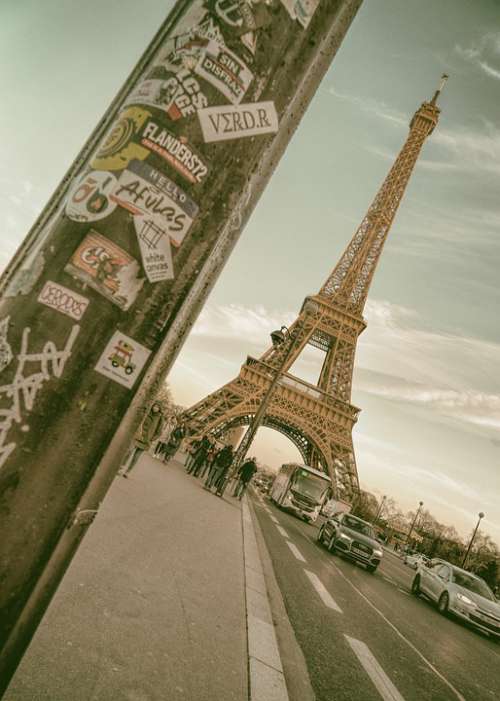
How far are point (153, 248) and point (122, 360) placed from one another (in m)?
0.27

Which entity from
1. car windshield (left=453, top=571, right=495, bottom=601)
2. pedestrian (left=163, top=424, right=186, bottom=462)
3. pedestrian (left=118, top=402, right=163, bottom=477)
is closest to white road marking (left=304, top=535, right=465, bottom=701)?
car windshield (left=453, top=571, right=495, bottom=601)

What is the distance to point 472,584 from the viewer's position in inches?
453

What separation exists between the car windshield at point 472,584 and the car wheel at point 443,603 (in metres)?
0.57

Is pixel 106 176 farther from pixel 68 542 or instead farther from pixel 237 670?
pixel 237 670

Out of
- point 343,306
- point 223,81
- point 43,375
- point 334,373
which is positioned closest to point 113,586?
point 43,375

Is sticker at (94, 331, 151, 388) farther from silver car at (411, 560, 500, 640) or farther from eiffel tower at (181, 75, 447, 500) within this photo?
eiffel tower at (181, 75, 447, 500)

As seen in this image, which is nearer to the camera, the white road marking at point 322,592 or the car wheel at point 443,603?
the white road marking at point 322,592

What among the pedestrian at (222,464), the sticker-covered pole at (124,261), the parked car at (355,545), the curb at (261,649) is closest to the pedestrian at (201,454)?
the pedestrian at (222,464)

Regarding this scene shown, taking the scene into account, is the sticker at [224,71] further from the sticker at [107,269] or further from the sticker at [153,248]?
the sticker at [107,269]

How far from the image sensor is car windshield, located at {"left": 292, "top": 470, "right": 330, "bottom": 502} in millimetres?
24141

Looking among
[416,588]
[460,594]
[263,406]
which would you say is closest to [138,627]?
[460,594]

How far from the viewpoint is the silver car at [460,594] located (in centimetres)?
977

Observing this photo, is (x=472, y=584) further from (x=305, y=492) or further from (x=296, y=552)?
(x=305, y=492)

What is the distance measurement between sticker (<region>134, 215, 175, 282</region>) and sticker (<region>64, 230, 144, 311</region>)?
0.03 meters
